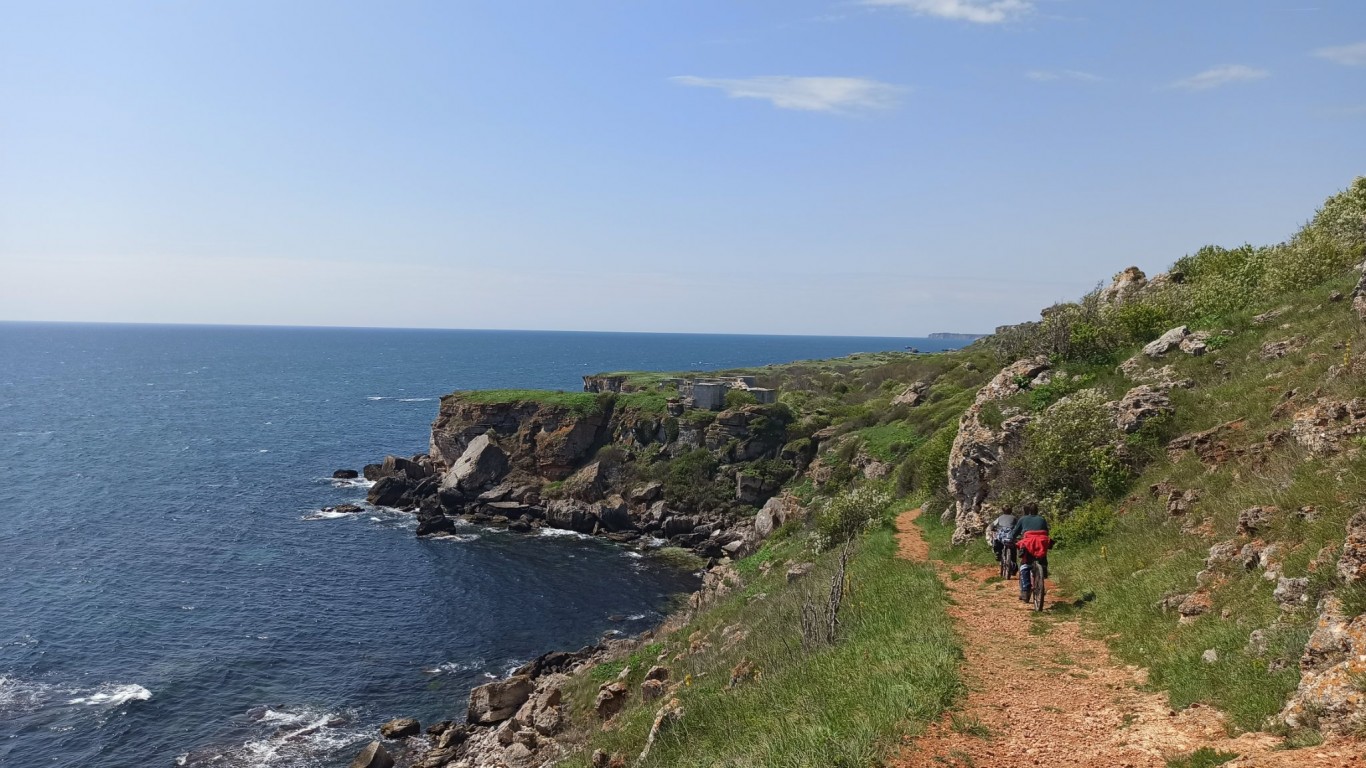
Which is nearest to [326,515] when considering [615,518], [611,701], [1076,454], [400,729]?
[615,518]

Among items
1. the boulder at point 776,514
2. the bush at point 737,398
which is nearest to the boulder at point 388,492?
the bush at point 737,398

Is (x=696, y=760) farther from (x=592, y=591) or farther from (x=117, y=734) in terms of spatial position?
(x=592, y=591)

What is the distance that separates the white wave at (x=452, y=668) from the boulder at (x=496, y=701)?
4.89 m

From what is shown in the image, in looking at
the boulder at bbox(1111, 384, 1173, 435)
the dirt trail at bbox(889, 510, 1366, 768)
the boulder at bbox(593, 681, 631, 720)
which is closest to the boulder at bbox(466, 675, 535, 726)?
the boulder at bbox(593, 681, 631, 720)

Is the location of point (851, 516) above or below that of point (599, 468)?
above

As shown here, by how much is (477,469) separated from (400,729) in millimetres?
41978

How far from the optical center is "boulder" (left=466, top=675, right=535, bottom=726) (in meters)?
30.6

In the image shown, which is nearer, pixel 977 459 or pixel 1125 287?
pixel 977 459

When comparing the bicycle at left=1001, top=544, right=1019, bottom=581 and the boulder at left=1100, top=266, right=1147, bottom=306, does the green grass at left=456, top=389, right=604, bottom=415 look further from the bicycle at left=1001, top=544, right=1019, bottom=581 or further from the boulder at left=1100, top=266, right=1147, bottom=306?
the bicycle at left=1001, top=544, right=1019, bottom=581

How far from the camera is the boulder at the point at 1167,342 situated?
23.2 meters

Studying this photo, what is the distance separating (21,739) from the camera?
29.1 metres

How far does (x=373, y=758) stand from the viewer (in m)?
27.5

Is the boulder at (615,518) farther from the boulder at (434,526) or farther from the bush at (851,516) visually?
the bush at (851,516)

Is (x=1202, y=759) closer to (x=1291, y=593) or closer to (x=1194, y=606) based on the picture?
(x=1291, y=593)
